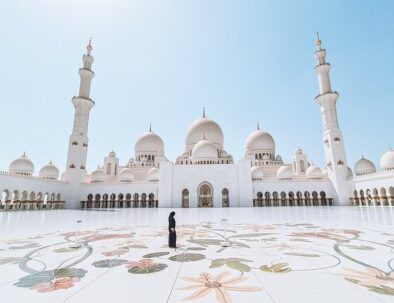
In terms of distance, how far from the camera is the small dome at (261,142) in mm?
35562

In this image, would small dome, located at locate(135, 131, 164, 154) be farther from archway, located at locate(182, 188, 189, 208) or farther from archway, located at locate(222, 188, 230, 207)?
archway, located at locate(222, 188, 230, 207)

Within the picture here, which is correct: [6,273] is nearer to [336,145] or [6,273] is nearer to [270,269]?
[270,269]

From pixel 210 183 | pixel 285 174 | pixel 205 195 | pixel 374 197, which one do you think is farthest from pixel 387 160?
pixel 205 195

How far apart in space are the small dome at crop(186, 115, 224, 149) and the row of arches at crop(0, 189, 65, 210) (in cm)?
1719

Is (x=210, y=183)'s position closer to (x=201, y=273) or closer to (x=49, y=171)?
(x=201, y=273)

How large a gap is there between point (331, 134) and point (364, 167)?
836cm

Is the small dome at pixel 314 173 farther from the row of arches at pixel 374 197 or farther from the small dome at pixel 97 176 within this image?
the small dome at pixel 97 176

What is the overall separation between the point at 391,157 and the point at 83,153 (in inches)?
1324

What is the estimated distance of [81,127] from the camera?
26531 millimetres

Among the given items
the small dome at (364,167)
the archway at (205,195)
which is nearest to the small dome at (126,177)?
the archway at (205,195)

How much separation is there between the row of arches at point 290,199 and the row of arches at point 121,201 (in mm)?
11788

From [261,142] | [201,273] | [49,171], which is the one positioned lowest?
[201,273]

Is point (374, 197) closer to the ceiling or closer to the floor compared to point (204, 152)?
closer to the floor

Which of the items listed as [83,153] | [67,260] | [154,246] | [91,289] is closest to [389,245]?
[154,246]
